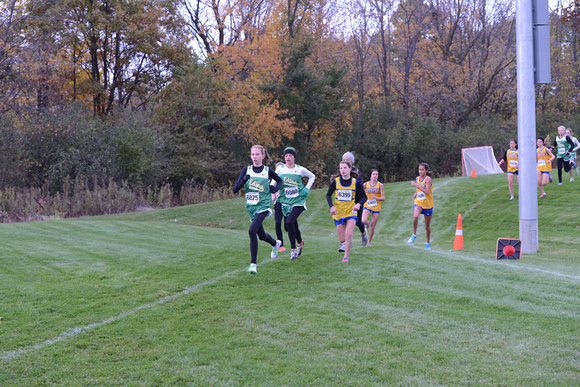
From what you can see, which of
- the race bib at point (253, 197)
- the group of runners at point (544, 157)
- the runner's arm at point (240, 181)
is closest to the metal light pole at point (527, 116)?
the group of runners at point (544, 157)

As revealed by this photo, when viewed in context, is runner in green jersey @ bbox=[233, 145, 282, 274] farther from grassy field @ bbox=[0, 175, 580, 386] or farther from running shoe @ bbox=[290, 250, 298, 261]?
running shoe @ bbox=[290, 250, 298, 261]

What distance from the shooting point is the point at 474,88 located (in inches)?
1697

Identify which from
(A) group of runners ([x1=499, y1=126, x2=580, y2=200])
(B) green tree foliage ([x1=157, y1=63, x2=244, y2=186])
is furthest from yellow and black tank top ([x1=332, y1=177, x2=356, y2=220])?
(B) green tree foliage ([x1=157, y1=63, x2=244, y2=186])

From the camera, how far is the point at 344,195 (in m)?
9.88

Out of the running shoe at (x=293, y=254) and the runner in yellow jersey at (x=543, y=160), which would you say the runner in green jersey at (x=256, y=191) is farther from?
the runner in yellow jersey at (x=543, y=160)

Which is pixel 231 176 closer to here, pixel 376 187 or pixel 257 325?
pixel 376 187

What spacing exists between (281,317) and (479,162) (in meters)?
28.6

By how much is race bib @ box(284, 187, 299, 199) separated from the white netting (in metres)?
24.1

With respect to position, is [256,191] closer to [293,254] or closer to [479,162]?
[293,254]

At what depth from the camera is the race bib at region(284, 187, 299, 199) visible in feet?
34.0

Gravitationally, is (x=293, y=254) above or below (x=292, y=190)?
below

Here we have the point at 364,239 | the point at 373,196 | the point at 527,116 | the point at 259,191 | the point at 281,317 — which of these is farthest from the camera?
the point at 373,196

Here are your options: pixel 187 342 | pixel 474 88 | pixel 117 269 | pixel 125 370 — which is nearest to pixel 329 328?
pixel 187 342

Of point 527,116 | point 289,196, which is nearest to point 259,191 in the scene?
point 289,196
